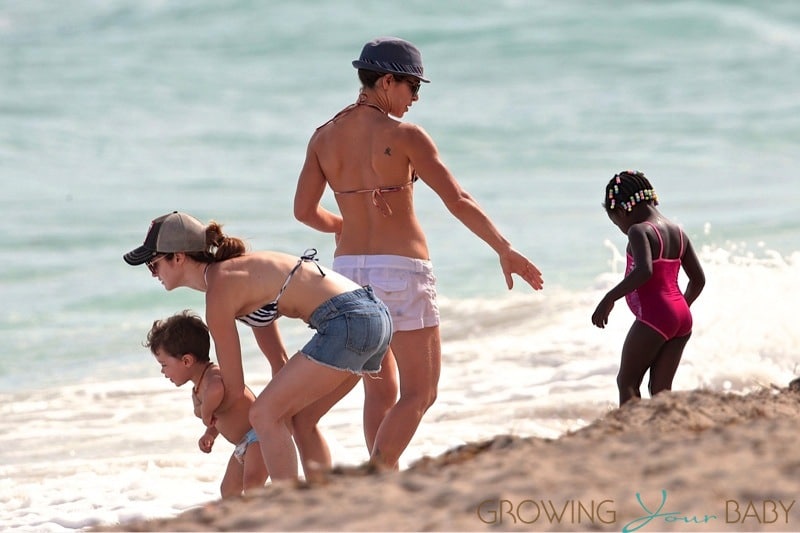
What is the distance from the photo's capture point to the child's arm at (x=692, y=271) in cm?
482

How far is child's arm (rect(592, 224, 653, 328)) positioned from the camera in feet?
14.8

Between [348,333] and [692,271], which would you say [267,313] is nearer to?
[348,333]

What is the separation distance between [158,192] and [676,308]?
13685 millimetres

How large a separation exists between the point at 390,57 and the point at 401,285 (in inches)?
32.1

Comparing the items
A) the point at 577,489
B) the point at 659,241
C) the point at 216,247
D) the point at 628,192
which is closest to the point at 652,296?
the point at 659,241

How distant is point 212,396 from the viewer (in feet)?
14.0

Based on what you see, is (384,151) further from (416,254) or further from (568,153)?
(568,153)

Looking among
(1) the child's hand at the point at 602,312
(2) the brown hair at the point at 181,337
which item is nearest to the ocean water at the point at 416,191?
(2) the brown hair at the point at 181,337

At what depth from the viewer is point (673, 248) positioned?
472 centimetres

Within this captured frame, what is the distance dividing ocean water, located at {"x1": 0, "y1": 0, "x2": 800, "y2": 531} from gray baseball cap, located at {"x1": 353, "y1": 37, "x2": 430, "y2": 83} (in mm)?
2531

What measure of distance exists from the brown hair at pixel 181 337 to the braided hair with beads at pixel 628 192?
1.63 m

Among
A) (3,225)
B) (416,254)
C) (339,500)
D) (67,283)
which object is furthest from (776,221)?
(339,500)

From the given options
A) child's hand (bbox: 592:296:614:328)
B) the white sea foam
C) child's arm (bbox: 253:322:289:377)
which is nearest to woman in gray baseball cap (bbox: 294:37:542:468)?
child's hand (bbox: 592:296:614:328)

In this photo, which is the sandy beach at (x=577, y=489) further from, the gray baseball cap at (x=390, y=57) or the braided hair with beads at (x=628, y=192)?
the gray baseball cap at (x=390, y=57)
